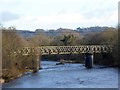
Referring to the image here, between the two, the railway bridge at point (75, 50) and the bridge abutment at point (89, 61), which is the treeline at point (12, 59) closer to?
the railway bridge at point (75, 50)

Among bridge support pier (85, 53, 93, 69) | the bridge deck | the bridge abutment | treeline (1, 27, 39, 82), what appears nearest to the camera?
treeline (1, 27, 39, 82)

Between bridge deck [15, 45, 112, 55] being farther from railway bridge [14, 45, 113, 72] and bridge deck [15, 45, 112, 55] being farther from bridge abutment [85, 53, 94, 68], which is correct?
bridge abutment [85, 53, 94, 68]

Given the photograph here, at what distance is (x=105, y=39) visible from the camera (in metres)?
94.8

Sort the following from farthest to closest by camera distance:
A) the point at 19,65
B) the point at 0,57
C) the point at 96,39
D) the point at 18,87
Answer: the point at 96,39
the point at 19,65
the point at 0,57
the point at 18,87

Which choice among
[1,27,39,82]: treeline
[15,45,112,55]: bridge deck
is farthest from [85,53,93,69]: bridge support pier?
[1,27,39,82]: treeline

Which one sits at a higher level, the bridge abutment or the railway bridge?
the railway bridge

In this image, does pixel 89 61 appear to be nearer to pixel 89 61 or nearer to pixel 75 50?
pixel 89 61

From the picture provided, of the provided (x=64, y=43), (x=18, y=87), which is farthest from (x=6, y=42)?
(x=64, y=43)

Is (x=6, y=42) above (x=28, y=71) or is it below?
above

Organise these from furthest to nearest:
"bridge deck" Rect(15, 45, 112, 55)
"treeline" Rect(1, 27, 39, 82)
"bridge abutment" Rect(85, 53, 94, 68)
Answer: "bridge deck" Rect(15, 45, 112, 55), "bridge abutment" Rect(85, 53, 94, 68), "treeline" Rect(1, 27, 39, 82)

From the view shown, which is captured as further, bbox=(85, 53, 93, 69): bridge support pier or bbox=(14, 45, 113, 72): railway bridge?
bbox=(14, 45, 113, 72): railway bridge

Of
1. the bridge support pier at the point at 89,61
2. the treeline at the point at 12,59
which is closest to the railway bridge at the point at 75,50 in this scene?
the bridge support pier at the point at 89,61

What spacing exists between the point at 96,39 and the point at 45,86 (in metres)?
56.8

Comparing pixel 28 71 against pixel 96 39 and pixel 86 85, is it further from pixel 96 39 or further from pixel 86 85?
pixel 96 39
